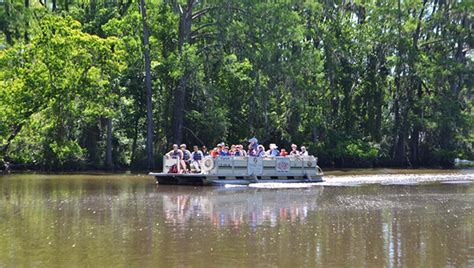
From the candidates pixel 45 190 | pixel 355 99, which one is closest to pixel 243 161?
pixel 45 190

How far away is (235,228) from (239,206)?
4.64 m

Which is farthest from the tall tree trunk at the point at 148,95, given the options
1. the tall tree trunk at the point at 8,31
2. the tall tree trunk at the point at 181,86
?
the tall tree trunk at the point at 8,31

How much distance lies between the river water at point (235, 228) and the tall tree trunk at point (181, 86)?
17.0 m

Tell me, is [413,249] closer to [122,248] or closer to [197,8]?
Result: [122,248]

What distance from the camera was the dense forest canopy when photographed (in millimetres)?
37344

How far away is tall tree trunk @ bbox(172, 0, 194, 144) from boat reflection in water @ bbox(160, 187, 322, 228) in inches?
652

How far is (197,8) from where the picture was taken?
4403cm

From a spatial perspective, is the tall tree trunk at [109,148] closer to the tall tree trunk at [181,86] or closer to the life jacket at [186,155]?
the tall tree trunk at [181,86]

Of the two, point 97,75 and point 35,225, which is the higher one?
point 97,75

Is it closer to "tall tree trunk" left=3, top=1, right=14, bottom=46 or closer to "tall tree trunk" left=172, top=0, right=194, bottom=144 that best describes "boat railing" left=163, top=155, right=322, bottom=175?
"tall tree trunk" left=172, top=0, right=194, bottom=144

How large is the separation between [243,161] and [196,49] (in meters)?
13.6

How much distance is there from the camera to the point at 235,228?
14.4 meters

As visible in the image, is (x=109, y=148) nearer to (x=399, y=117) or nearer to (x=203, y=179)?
(x=203, y=179)

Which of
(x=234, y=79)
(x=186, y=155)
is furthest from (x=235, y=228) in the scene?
(x=234, y=79)
